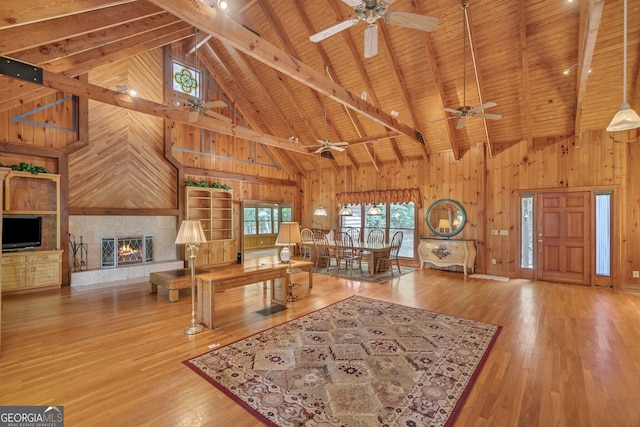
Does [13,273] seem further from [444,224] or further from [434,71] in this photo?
[444,224]

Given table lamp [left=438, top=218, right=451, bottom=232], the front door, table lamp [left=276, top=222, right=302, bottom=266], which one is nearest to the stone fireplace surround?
table lamp [left=276, top=222, right=302, bottom=266]

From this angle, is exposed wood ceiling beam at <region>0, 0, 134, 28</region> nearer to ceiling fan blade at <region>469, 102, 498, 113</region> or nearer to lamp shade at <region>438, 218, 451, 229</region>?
ceiling fan blade at <region>469, 102, 498, 113</region>

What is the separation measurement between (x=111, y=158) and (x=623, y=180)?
36.2 feet

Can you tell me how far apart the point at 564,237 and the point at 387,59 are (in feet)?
18.2

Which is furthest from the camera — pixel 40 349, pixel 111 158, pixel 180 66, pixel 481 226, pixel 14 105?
pixel 180 66

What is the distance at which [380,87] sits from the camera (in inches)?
264

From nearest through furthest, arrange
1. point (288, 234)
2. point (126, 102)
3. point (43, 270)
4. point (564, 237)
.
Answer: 1. point (288, 234)
2. point (126, 102)
3. point (43, 270)
4. point (564, 237)

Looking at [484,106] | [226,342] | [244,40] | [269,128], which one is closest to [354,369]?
[226,342]

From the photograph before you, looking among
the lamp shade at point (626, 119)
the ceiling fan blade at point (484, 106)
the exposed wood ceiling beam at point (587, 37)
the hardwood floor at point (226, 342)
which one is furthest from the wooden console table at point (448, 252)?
the lamp shade at point (626, 119)

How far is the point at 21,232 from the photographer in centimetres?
524

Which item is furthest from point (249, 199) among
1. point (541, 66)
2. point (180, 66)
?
point (541, 66)

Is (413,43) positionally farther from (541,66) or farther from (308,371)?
(308,371)

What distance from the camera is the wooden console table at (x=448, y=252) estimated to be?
7102mm

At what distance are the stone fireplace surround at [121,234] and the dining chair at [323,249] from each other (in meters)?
3.58
